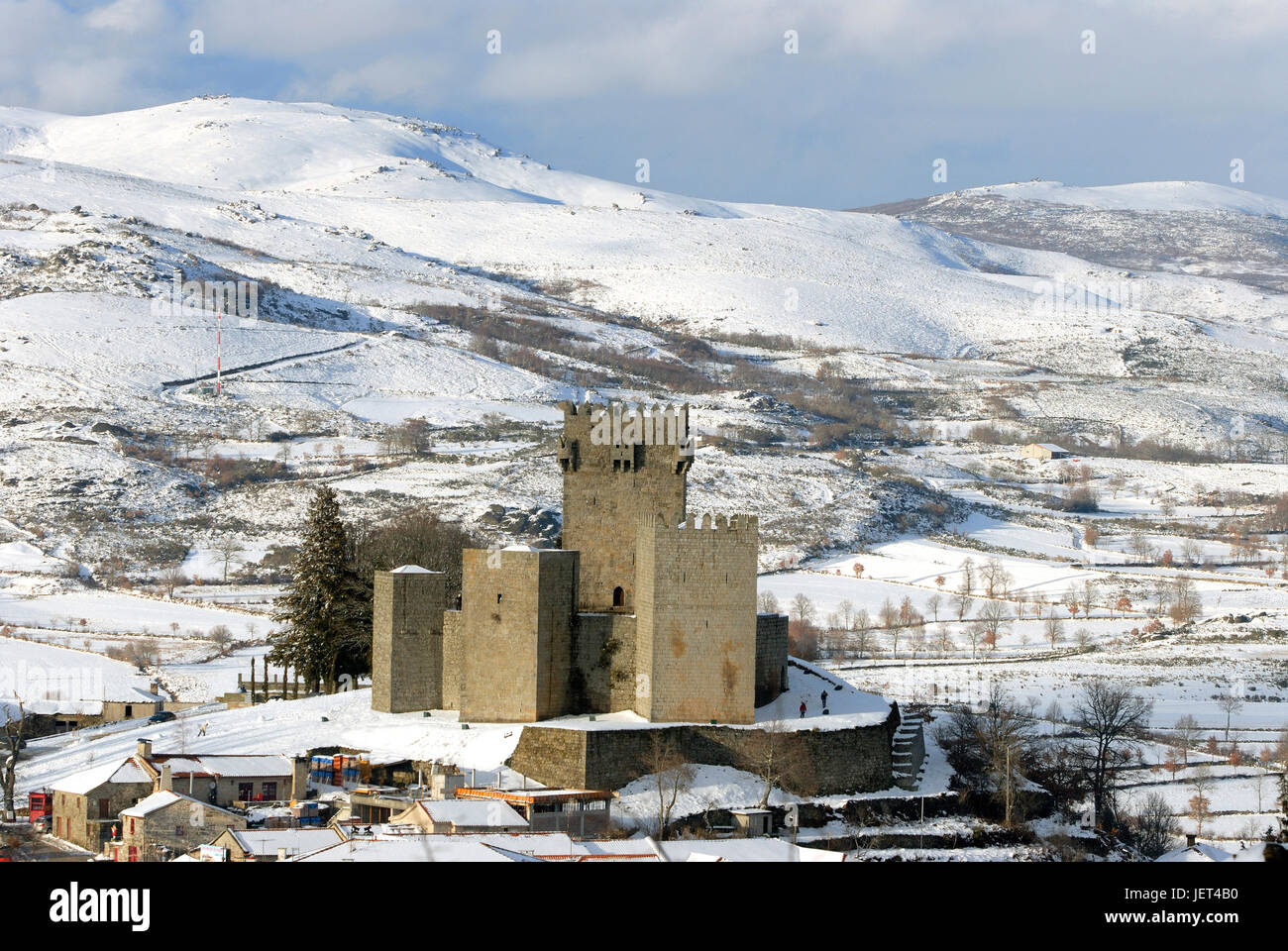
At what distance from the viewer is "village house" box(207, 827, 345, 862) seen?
97.4 ft

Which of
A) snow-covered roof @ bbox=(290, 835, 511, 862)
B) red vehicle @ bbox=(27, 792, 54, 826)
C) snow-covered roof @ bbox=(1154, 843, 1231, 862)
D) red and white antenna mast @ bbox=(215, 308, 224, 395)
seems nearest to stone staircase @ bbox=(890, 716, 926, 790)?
snow-covered roof @ bbox=(1154, 843, 1231, 862)

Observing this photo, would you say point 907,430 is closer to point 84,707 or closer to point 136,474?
point 136,474

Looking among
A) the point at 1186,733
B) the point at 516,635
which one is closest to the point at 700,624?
the point at 516,635

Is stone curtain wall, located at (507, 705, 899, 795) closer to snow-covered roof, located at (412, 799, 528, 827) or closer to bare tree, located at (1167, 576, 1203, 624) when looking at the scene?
snow-covered roof, located at (412, 799, 528, 827)

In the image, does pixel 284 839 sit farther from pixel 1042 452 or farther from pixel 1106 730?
pixel 1042 452

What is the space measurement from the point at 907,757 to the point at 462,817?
12089 millimetres

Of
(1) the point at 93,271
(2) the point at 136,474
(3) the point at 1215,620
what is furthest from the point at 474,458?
(1) the point at 93,271

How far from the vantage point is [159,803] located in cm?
3428

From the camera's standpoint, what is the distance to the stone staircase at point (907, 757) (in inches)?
1565

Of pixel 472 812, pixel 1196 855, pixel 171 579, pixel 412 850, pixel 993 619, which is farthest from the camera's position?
pixel 171 579

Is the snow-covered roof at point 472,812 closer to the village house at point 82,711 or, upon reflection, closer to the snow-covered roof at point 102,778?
the snow-covered roof at point 102,778

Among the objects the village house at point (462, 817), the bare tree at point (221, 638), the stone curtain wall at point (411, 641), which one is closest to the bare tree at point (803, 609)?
the bare tree at point (221, 638)

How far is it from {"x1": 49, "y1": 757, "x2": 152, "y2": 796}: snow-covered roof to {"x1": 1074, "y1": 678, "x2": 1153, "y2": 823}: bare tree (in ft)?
73.9
